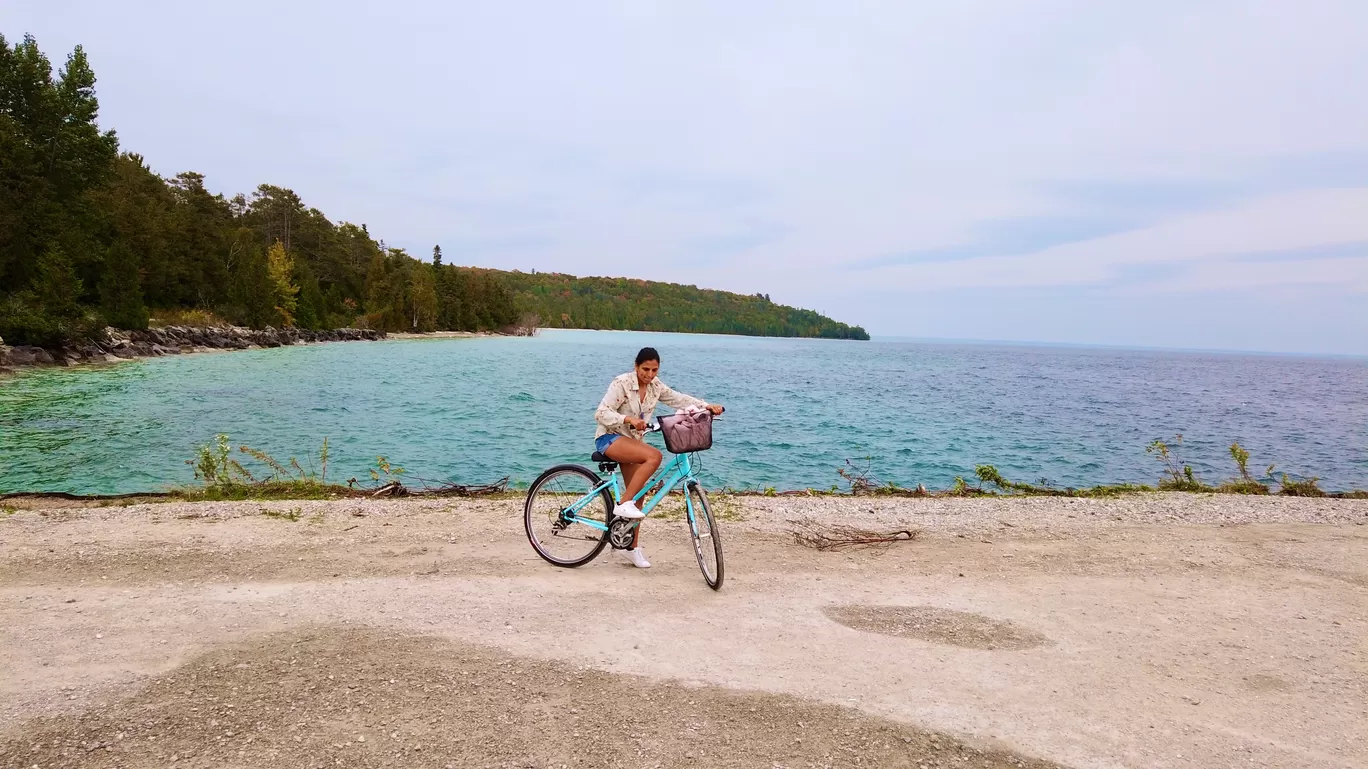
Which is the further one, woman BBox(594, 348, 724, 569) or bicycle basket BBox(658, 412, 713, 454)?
woman BBox(594, 348, 724, 569)

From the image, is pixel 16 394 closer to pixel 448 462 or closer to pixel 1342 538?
pixel 448 462

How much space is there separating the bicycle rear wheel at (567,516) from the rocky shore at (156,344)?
44.9 m

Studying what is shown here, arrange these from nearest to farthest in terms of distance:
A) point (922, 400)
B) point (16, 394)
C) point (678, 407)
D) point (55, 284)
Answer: point (678, 407) → point (16, 394) → point (55, 284) → point (922, 400)

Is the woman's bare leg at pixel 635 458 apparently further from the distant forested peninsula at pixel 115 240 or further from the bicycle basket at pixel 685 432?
the distant forested peninsula at pixel 115 240

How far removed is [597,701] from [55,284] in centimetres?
5839

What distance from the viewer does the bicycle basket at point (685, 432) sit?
6.39 meters

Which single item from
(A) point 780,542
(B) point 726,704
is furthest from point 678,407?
(B) point 726,704

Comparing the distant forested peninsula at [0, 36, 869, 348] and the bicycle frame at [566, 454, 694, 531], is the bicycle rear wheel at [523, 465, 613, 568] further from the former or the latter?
the distant forested peninsula at [0, 36, 869, 348]

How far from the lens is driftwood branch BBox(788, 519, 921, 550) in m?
8.32

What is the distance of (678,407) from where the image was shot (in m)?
7.05

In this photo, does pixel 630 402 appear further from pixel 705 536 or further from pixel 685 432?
pixel 705 536

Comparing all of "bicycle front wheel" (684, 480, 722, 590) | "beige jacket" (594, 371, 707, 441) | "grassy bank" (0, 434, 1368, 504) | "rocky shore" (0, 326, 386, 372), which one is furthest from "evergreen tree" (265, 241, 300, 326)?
"bicycle front wheel" (684, 480, 722, 590)

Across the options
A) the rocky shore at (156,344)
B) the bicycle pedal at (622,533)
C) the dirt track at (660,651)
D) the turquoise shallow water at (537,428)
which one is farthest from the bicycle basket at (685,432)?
the rocky shore at (156,344)

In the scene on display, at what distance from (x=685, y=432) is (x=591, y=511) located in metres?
1.58
